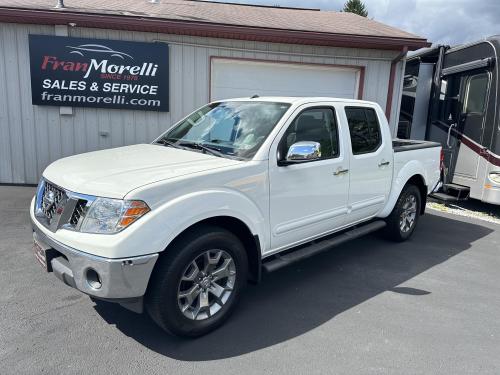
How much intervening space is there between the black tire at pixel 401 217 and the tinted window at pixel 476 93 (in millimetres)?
3155

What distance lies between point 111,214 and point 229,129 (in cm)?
162

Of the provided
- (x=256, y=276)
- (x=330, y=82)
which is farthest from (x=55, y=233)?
(x=330, y=82)

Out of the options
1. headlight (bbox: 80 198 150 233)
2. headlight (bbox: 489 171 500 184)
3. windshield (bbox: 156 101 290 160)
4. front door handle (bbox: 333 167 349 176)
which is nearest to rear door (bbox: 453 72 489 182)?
headlight (bbox: 489 171 500 184)

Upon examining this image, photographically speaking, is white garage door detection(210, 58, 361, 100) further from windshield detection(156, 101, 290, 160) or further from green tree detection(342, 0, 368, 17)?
green tree detection(342, 0, 368, 17)

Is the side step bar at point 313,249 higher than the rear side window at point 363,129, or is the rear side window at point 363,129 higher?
the rear side window at point 363,129

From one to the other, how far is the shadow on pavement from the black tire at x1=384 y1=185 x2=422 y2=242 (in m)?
0.14

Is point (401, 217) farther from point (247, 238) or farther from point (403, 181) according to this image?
point (247, 238)

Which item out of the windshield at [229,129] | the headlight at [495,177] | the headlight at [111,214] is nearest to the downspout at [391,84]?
the headlight at [495,177]

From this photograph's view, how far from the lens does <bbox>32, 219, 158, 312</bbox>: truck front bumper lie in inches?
101

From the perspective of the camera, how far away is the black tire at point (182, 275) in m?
2.78

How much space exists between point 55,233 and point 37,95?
619 cm

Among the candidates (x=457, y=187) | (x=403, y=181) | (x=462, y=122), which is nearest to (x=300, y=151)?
(x=403, y=181)

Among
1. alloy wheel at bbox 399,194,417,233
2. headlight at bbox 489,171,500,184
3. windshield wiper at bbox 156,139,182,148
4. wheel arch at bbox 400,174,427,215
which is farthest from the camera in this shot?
headlight at bbox 489,171,500,184

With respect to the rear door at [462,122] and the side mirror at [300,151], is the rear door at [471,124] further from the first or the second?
the side mirror at [300,151]
